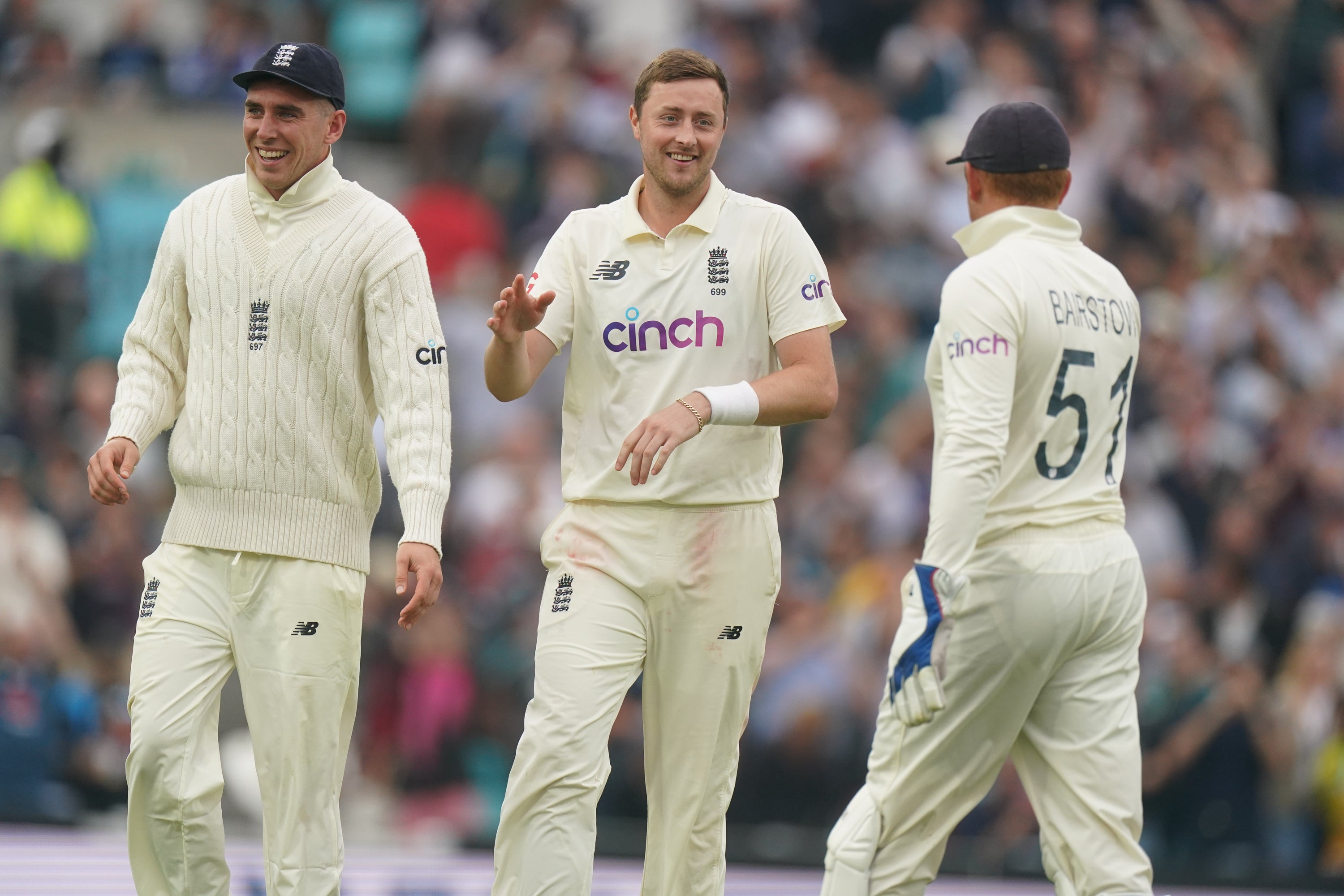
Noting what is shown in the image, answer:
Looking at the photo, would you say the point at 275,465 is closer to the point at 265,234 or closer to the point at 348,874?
the point at 265,234

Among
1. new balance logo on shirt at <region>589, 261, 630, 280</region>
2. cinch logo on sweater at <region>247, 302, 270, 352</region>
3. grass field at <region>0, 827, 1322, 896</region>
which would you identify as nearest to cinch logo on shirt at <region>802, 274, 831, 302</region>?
new balance logo on shirt at <region>589, 261, 630, 280</region>

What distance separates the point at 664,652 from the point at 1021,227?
1.75 metres

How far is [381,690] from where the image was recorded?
10.5m

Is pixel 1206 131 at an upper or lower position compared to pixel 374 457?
upper

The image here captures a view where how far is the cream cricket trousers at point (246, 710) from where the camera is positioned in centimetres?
543

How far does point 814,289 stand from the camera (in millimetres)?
5953

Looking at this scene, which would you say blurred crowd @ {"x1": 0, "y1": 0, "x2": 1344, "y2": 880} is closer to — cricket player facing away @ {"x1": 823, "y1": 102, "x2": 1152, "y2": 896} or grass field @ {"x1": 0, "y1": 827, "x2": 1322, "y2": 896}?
grass field @ {"x1": 0, "y1": 827, "x2": 1322, "y2": 896}

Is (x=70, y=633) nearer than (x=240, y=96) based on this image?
Yes

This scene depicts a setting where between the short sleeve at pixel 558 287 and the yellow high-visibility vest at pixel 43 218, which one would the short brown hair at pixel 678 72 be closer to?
the short sleeve at pixel 558 287

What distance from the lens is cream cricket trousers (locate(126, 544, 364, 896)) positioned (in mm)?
5434

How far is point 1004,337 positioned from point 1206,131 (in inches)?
386

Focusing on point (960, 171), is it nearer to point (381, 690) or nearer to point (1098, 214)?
point (1098, 214)

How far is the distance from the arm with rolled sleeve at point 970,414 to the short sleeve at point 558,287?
122cm

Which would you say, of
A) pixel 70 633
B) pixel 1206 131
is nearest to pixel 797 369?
pixel 70 633
